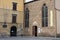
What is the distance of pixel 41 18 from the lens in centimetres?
3116

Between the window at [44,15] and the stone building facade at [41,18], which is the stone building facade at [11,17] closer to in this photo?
the stone building facade at [41,18]

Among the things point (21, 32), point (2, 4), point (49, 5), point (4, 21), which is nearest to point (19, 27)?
point (21, 32)

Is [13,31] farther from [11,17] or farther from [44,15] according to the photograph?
[44,15]

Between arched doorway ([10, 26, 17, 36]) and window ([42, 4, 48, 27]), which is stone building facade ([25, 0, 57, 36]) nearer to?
window ([42, 4, 48, 27])

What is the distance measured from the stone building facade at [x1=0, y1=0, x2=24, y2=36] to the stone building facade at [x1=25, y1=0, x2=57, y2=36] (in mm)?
1542

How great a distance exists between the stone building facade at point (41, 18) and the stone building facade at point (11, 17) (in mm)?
1542

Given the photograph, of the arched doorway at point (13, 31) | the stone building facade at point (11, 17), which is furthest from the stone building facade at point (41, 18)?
the arched doorway at point (13, 31)

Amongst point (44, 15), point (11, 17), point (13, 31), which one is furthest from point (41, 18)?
point (13, 31)

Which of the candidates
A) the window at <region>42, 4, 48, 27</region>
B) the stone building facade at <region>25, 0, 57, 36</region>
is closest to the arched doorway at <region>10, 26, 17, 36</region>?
the stone building facade at <region>25, 0, 57, 36</region>

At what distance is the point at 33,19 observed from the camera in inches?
1299

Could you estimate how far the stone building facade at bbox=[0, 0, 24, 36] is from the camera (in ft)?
107

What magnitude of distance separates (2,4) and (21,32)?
7.44m

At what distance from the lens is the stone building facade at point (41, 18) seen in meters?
29.0

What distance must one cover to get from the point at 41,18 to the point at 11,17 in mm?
6810
